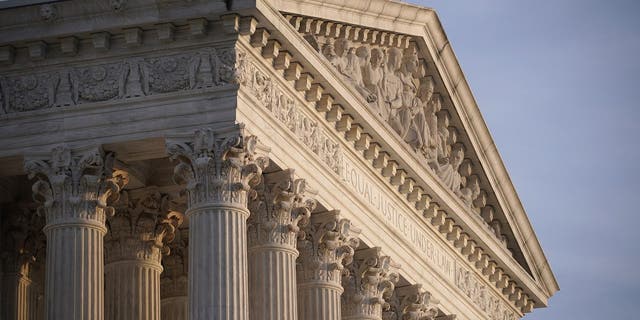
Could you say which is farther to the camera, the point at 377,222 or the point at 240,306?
the point at 377,222

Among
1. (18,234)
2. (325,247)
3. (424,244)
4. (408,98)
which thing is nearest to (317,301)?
(325,247)

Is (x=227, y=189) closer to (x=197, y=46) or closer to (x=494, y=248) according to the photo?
(x=197, y=46)

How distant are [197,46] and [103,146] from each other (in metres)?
3.06

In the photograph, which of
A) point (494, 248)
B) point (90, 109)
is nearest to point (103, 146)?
point (90, 109)

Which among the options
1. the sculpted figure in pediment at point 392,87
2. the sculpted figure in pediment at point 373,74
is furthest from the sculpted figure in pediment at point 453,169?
the sculpted figure in pediment at point 373,74

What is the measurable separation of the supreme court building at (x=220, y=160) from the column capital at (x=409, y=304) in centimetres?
5

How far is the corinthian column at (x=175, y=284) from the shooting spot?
2197 inches

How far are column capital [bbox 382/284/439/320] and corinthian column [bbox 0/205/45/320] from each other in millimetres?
11528

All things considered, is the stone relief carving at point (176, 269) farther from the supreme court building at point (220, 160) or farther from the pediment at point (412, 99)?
the pediment at point (412, 99)

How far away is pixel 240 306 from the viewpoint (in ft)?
151

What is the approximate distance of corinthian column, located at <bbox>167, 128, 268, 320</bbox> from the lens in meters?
46.2

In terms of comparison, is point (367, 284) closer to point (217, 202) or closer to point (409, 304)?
→ point (409, 304)

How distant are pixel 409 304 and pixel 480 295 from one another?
701 centimetres

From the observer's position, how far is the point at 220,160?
4688 centimetres
